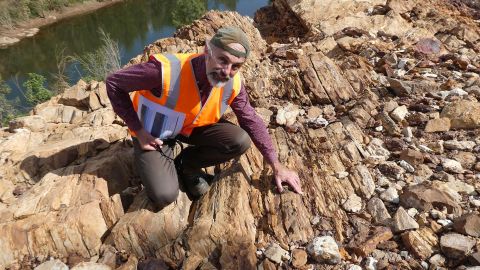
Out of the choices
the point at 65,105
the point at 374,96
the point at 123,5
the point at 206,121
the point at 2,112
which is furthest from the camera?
the point at 123,5

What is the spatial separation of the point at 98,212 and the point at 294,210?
67.6 inches

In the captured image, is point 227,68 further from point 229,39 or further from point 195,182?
point 195,182

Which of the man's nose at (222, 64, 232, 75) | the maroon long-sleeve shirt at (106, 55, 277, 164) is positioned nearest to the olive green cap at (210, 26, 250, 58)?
the man's nose at (222, 64, 232, 75)

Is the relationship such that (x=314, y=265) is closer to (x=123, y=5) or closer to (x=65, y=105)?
(x=65, y=105)

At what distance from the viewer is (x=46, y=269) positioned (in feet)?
9.82

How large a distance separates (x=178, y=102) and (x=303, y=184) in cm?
133

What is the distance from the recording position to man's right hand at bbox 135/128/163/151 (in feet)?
11.1

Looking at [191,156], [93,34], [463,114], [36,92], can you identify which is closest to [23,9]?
[93,34]

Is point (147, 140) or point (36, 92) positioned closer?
point (147, 140)

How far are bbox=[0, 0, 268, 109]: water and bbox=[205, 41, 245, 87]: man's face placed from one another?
23.6m

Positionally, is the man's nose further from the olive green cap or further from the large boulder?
the large boulder

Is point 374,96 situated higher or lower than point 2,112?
higher

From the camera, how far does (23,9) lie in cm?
3816

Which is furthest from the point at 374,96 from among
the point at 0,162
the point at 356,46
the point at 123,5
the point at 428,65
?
the point at 123,5
